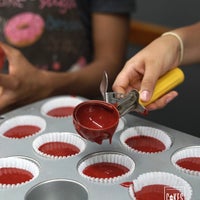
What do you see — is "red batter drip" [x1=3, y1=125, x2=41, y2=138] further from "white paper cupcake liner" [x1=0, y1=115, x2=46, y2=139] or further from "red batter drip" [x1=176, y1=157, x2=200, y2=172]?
"red batter drip" [x1=176, y1=157, x2=200, y2=172]

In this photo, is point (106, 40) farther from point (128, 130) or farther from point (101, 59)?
point (128, 130)

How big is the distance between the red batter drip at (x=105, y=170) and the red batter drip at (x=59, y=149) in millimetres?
56

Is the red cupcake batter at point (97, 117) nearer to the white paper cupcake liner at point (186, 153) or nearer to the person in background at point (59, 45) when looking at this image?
the white paper cupcake liner at point (186, 153)

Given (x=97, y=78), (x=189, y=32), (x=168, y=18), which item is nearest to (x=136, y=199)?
(x=189, y=32)

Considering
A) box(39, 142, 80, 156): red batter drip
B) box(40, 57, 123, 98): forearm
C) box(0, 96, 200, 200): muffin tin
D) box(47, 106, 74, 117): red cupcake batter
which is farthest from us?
box(40, 57, 123, 98): forearm

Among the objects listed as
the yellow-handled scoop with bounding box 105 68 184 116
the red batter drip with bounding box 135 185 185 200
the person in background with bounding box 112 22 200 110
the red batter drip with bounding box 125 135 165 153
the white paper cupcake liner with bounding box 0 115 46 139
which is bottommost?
the red batter drip with bounding box 135 185 185 200

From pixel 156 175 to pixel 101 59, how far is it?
1.88 feet

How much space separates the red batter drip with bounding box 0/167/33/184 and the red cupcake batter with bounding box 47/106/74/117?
19 centimetres

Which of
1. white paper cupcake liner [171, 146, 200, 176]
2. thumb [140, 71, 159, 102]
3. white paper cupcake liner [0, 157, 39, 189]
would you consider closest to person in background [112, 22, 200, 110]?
thumb [140, 71, 159, 102]

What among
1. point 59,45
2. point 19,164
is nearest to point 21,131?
point 19,164

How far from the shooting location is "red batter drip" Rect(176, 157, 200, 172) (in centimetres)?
79

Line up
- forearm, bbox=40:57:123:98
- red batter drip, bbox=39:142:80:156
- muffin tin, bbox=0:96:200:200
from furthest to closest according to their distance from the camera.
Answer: forearm, bbox=40:57:123:98 < red batter drip, bbox=39:142:80:156 < muffin tin, bbox=0:96:200:200

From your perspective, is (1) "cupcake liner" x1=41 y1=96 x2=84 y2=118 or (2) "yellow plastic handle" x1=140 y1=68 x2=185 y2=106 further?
(1) "cupcake liner" x1=41 y1=96 x2=84 y2=118

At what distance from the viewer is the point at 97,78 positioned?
1.23 m
